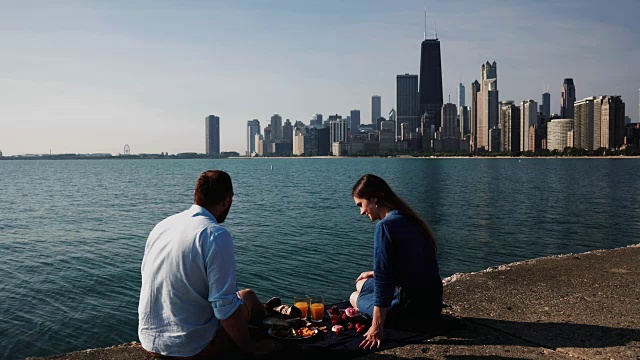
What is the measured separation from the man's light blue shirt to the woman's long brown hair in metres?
1.78

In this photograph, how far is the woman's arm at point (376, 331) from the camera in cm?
526

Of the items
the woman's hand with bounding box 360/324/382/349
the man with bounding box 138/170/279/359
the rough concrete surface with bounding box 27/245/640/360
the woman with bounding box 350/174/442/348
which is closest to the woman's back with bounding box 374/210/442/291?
the woman with bounding box 350/174/442/348

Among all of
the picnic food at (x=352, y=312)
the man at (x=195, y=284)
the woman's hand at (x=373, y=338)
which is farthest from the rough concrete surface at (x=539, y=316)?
the man at (x=195, y=284)

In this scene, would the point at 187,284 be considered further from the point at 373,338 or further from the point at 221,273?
the point at 373,338

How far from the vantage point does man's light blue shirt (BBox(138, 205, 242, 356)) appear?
4133 mm

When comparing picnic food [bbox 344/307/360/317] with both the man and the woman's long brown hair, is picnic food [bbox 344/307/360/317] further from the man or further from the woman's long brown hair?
the man

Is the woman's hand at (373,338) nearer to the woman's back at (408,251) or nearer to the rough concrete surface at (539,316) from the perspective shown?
the rough concrete surface at (539,316)

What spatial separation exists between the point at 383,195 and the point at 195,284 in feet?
7.25

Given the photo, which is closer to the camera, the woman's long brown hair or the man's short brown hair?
the man's short brown hair

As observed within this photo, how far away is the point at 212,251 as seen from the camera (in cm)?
410

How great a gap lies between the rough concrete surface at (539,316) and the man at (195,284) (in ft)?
4.45

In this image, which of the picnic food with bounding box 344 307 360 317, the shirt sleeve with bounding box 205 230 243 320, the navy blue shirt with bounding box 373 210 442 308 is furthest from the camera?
the picnic food with bounding box 344 307 360 317

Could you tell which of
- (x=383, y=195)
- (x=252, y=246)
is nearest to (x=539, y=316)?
(x=383, y=195)

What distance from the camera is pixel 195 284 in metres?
4.24
